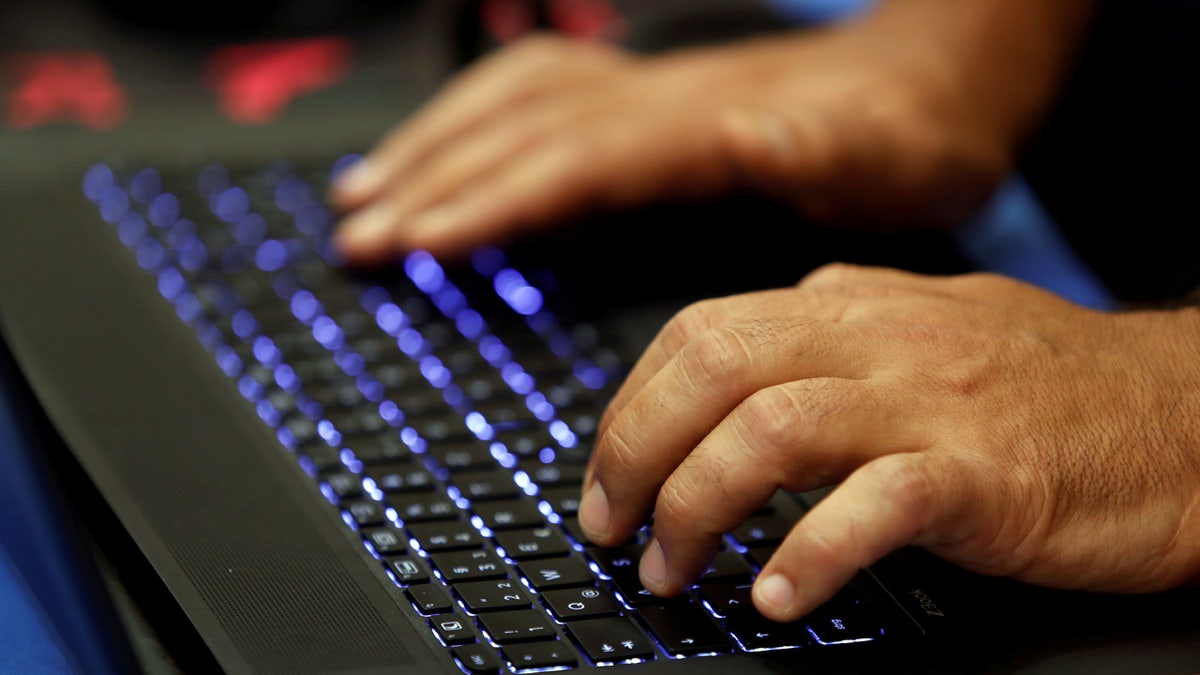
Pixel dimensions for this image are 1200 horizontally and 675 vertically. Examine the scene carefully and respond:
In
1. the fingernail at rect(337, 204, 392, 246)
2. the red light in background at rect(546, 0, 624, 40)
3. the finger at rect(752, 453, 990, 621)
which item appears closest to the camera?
the finger at rect(752, 453, 990, 621)

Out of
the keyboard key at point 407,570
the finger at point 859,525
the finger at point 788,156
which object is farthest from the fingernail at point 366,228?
the finger at point 859,525

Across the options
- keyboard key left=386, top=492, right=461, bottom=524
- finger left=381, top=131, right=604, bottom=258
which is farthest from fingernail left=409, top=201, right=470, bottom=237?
keyboard key left=386, top=492, right=461, bottom=524

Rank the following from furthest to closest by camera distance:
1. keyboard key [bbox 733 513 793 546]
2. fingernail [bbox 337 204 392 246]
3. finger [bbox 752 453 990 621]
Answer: fingernail [bbox 337 204 392 246] < keyboard key [bbox 733 513 793 546] < finger [bbox 752 453 990 621]

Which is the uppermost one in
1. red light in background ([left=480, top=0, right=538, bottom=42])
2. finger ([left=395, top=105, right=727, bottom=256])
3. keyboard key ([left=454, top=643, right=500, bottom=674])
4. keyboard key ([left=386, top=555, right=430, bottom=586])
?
red light in background ([left=480, top=0, right=538, bottom=42])

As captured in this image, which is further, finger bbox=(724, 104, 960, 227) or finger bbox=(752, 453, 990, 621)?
finger bbox=(724, 104, 960, 227)

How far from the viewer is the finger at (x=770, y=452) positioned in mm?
480

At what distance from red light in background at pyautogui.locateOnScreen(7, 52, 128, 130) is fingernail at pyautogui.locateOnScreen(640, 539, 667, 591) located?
70 cm

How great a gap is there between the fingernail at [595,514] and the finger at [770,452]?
44mm

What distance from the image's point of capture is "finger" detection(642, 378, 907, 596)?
1.58 ft

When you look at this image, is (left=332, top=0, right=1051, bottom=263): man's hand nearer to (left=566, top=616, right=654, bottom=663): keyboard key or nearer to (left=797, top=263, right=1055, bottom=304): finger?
(left=797, top=263, right=1055, bottom=304): finger

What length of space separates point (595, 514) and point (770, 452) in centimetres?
9

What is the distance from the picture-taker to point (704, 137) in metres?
0.90

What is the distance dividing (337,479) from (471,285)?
A: 0.83 ft

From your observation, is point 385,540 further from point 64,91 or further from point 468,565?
point 64,91
